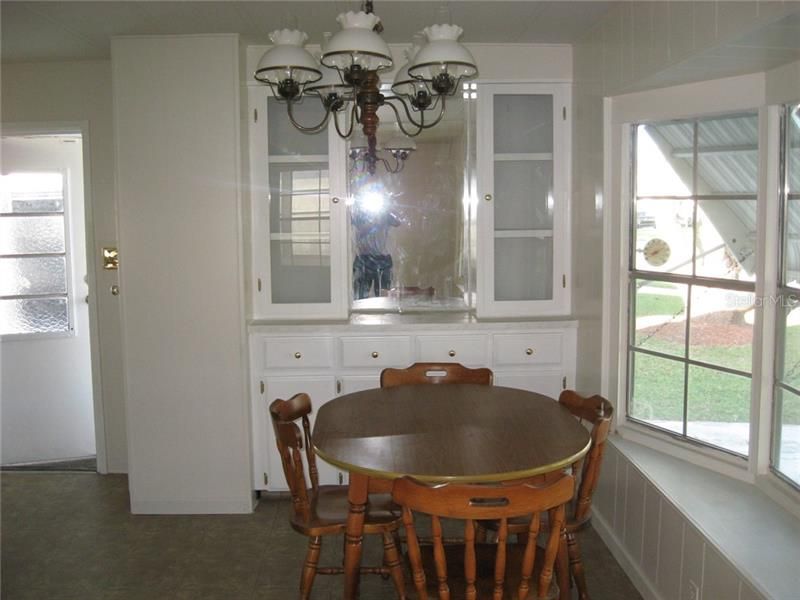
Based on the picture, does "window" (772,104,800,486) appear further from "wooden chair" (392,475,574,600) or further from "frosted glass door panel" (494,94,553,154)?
"frosted glass door panel" (494,94,553,154)

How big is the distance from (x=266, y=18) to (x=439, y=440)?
79.6 inches

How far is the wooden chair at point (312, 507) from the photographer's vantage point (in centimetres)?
235

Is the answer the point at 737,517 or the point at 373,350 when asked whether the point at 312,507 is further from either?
the point at 737,517

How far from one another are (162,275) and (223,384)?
61 centimetres

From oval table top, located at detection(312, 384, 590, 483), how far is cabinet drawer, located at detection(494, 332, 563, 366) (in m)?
0.72

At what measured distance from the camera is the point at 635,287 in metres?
3.16

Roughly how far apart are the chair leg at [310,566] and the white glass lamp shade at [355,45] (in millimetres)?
1615

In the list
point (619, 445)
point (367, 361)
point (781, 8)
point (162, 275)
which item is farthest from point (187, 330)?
point (781, 8)

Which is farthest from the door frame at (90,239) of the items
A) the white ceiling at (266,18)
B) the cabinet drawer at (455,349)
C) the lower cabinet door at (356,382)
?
the cabinet drawer at (455,349)

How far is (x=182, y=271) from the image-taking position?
136 inches

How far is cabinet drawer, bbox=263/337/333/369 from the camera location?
359 centimetres

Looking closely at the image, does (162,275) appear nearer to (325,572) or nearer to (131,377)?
(131,377)

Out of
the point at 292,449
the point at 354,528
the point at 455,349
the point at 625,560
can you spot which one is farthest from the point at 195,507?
the point at 625,560

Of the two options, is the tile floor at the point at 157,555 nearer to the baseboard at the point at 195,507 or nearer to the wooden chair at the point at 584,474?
the baseboard at the point at 195,507
